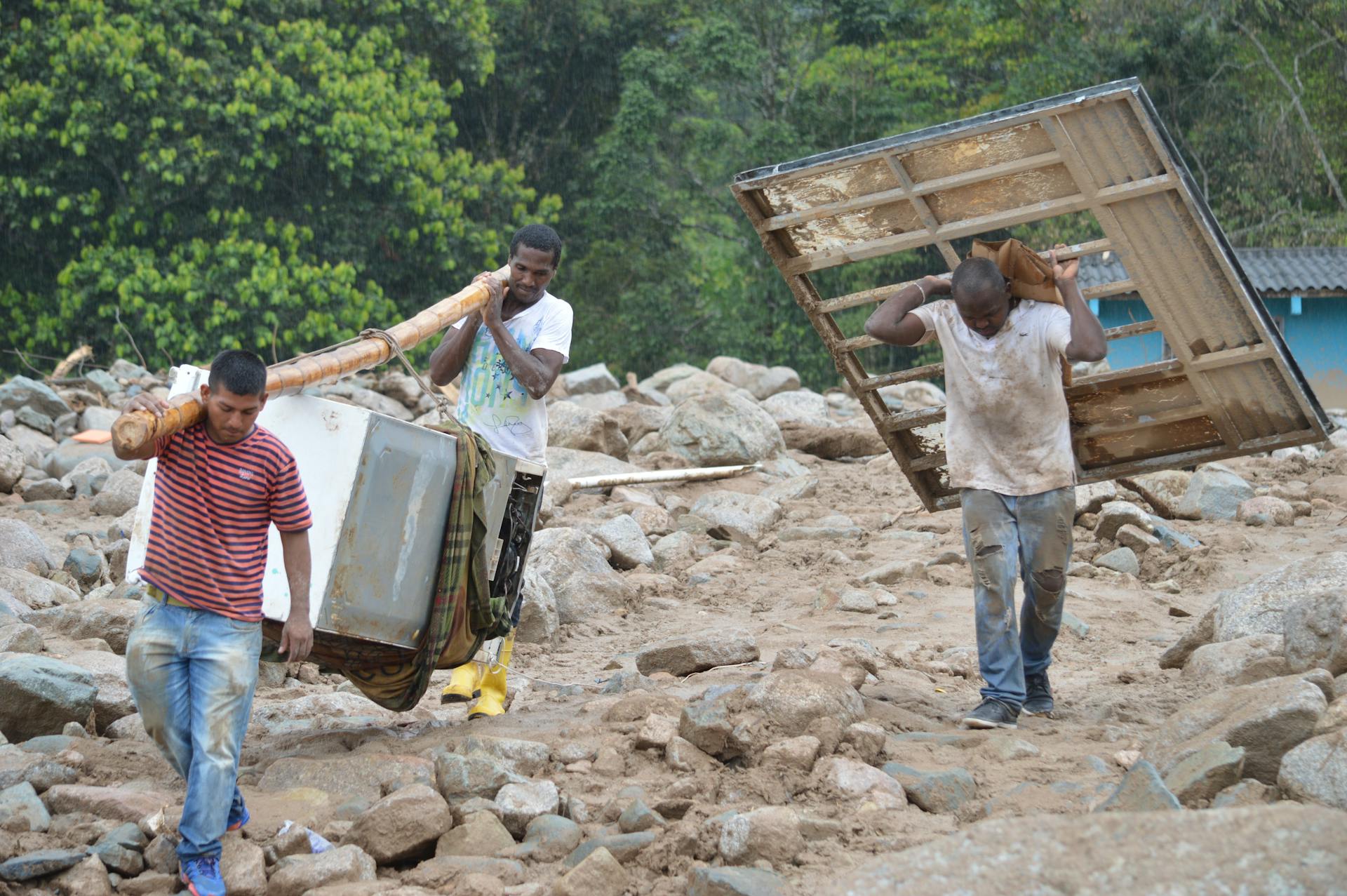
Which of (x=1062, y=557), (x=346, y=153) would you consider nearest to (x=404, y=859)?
(x=1062, y=557)

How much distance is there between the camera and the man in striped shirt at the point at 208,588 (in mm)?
3531

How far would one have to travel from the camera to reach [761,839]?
3.57 m

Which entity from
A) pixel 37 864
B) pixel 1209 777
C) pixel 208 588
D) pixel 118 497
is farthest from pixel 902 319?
pixel 118 497

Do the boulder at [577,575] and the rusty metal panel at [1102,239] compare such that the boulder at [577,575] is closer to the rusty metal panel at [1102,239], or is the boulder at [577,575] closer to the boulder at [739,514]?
the boulder at [739,514]

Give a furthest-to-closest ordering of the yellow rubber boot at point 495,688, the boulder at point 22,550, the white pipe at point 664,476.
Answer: the white pipe at point 664,476 < the boulder at point 22,550 < the yellow rubber boot at point 495,688

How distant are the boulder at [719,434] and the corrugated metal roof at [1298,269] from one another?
883 cm

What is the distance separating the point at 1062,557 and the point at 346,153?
694 inches

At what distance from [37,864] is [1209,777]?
298 centimetres

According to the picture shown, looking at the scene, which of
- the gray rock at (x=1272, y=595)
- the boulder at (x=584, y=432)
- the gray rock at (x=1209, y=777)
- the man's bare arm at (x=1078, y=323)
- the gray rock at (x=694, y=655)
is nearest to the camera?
the gray rock at (x=1209, y=777)

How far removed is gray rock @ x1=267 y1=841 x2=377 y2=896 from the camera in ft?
11.5

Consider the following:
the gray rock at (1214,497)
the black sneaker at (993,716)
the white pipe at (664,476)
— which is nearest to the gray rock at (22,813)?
the black sneaker at (993,716)

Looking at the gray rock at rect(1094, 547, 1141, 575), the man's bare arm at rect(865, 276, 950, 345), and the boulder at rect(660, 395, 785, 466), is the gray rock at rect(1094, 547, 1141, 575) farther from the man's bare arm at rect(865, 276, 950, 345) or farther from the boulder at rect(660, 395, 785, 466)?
the boulder at rect(660, 395, 785, 466)

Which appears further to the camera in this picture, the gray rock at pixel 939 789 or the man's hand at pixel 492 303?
the man's hand at pixel 492 303

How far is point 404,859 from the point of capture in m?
3.78
